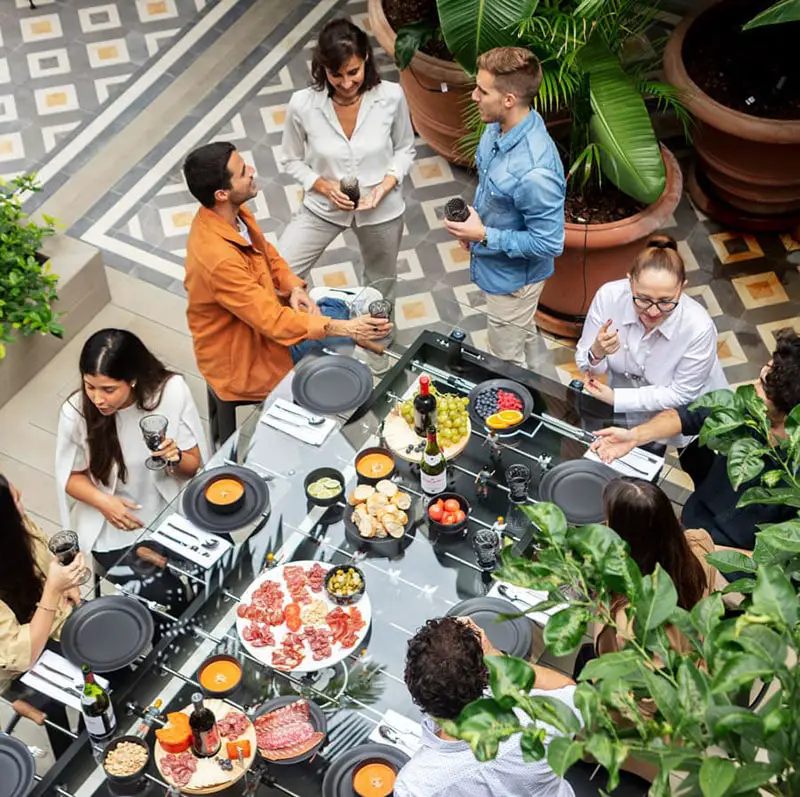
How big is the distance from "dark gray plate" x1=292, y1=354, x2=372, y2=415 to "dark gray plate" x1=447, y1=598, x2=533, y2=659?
809 mm

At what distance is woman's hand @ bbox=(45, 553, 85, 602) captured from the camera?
321cm

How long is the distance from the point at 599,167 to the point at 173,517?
2.53 metres

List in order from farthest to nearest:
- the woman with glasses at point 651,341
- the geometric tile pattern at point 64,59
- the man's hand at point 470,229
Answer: the geometric tile pattern at point 64,59 < the man's hand at point 470,229 < the woman with glasses at point 651,341

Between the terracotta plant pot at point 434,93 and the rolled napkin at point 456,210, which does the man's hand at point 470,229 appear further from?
the terracotta plant pot at point 434,93

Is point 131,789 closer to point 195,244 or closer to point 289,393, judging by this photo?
point 289,393

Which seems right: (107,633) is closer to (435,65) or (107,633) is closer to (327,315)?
(327,315)

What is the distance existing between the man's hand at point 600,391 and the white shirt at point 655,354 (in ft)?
0.09

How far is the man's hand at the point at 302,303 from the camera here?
4195mm

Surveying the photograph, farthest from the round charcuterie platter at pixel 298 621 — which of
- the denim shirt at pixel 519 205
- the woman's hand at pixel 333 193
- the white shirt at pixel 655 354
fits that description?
the woman's hand at pixel 333 193

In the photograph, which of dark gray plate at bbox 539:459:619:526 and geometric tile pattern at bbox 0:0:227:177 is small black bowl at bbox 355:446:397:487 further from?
geometric tile pattern at bbox 0:0:227:177

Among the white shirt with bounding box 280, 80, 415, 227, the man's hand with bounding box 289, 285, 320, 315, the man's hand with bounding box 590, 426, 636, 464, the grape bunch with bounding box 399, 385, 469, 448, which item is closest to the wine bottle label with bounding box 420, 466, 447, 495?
the grape bunch with bounding box 399, 385, 469, 448

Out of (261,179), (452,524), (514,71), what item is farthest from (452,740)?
(261,179)

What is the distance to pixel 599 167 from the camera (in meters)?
4.97

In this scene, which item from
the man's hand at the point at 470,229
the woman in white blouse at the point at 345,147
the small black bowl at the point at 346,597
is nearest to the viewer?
the small black bowl at the point at 346,597
